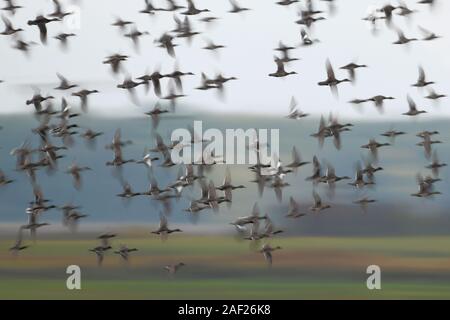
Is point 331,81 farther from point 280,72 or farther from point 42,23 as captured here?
point 42,23

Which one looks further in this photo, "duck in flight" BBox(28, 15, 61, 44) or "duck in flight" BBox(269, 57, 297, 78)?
"duck in flight" BBox(269, 57, 297, 78)

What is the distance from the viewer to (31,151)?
35.9ft

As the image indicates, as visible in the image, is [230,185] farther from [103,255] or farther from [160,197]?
[103,255]

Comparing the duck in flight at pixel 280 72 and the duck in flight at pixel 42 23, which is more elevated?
the duck in flight at pixel 42 23

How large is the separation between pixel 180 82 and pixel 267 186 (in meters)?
1.50

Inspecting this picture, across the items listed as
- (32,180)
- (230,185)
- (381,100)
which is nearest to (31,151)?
(32,180)

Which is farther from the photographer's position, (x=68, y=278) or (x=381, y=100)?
(x=68, y=278)

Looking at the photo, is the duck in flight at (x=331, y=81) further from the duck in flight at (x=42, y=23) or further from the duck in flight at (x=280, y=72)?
the duck in flight at (x=42, y=23)

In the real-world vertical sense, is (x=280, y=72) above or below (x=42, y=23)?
below

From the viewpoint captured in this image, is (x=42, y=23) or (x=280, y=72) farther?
(x=280, y=72)

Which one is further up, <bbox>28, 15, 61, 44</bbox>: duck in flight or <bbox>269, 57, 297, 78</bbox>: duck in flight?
<bbox>28, 15, 61, 44</bbox>: duck in flight

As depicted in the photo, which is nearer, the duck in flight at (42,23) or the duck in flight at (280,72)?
the duck in flight at (42,23)

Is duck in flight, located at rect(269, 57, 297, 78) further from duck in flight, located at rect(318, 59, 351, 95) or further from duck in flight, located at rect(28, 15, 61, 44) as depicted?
duck in flight, located at rect(28, 15, 61, 44)

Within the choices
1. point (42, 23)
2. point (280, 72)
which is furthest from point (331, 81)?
point (42, 23)
